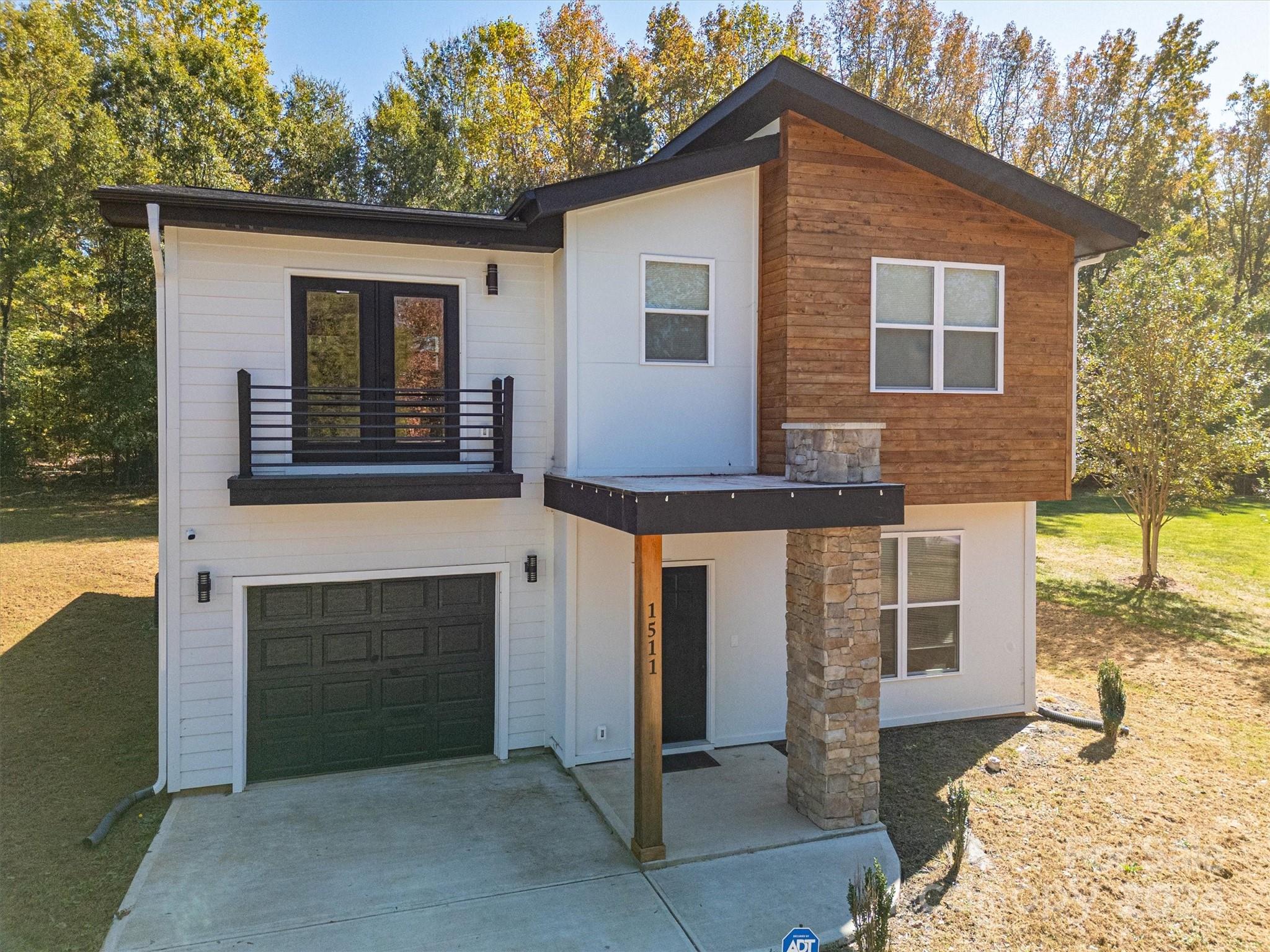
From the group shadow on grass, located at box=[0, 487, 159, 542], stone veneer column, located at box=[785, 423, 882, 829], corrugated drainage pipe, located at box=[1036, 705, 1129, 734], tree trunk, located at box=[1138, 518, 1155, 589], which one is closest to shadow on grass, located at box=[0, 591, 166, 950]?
shadow on grass, located at box=[0, 487, 159, 542]

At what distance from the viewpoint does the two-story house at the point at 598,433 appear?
24.4ft

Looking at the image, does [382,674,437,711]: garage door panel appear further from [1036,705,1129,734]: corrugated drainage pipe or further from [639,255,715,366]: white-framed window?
[1036,705,1129,734]: corrugated drainage pipe

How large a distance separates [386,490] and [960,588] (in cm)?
673

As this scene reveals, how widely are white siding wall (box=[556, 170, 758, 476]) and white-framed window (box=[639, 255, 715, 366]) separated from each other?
7cm

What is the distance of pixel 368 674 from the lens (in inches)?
322

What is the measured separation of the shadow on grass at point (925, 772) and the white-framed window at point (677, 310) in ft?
15.3

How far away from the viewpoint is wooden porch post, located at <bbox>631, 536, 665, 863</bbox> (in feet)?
21.2

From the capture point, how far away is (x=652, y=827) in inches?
254

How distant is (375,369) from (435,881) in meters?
4.79

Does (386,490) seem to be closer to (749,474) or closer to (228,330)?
(228,330)

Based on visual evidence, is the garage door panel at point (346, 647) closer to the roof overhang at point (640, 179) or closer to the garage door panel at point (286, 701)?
the garage door panel at point (286, 701)

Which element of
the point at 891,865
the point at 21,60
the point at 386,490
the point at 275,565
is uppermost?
the point at 21,60

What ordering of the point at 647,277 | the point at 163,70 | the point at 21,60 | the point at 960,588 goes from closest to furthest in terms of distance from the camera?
the point at 647,277
the point at 960,588
the point at 21,60
the point at 163,70

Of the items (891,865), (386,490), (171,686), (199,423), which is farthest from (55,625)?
(891,865)
